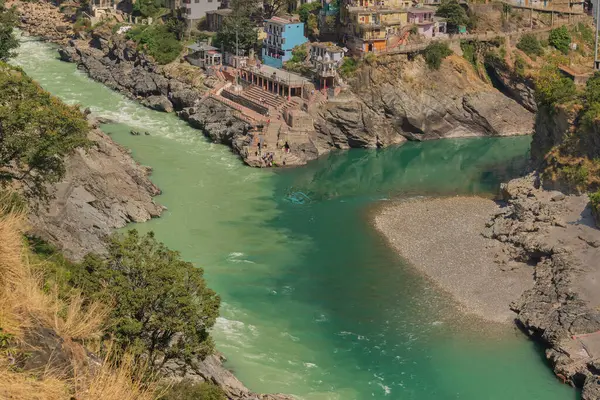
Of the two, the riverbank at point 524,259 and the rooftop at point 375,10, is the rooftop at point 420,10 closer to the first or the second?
the rooftop at point 375,10

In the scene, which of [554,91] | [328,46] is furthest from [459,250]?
[328,46]

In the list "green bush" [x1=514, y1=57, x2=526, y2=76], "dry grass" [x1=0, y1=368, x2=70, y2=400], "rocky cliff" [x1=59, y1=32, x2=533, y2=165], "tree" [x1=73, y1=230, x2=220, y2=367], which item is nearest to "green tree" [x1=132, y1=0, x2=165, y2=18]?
"rocky cliff" [x1=59, y1=32, x2=533, y2=165]

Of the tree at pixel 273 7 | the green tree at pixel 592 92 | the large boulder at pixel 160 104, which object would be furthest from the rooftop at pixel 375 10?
the green tree at pixel 592 92

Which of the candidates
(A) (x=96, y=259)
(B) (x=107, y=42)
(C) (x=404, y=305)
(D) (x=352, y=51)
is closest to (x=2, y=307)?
(A) (x=96, y=259)

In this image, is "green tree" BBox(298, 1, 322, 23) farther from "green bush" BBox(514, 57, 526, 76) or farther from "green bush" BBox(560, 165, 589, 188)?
"green bush" BBox(560, 165, 589, 188)

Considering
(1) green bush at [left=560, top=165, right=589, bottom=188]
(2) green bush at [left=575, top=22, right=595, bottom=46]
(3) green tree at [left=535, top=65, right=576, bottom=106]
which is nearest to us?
(1) green bush at [left=560, top=165, right=589, bottom=188]

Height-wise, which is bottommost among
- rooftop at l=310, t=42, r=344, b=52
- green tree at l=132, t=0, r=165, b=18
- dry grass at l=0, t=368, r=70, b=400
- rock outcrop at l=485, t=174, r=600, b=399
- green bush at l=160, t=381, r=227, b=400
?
rock outcrop at l=485, t=174, r=600, b=399

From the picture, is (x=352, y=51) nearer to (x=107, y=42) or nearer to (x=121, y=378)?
(x=107, y=42)

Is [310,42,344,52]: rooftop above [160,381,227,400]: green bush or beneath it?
above
